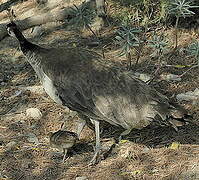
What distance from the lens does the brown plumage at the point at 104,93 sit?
13.6ft

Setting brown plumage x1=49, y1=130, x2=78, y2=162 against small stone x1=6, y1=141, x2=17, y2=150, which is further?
small stone x1=6, y1=141, x2=17, y2=150

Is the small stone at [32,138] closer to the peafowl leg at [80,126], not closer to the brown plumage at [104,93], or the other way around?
the peafowl leg at [80,126]

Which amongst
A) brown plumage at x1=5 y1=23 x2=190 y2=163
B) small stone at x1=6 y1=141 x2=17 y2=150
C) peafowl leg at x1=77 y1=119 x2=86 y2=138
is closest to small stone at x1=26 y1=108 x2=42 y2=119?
small stone at x1=6 y1=141 x2=17 y2=150

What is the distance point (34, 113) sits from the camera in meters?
5.21

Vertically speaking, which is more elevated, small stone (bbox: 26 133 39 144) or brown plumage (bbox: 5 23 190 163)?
brown plumage (bbox: 5 23 190 163)

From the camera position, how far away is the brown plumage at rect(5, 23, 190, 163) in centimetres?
415

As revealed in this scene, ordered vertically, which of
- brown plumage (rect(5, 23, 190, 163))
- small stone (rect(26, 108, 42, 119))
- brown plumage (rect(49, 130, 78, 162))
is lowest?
small stone (rect(26, 108, 42, 119))

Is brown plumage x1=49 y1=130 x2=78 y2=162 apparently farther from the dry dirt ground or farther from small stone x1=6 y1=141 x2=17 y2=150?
small stone x1=6 y1=141 x2=17 y2=150

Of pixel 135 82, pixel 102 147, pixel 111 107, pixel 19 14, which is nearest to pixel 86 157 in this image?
pixel 102 147

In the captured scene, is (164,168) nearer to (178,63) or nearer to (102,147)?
(102,147)

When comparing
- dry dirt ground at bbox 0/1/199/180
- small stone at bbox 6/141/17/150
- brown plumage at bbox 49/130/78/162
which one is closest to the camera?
dry dirt ground at bbox 0/1/199/180

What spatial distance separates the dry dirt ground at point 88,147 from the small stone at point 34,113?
4 cm

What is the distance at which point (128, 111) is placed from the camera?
416 cm

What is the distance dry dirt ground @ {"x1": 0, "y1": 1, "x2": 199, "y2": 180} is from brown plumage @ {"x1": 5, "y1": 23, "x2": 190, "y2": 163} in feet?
0.90
